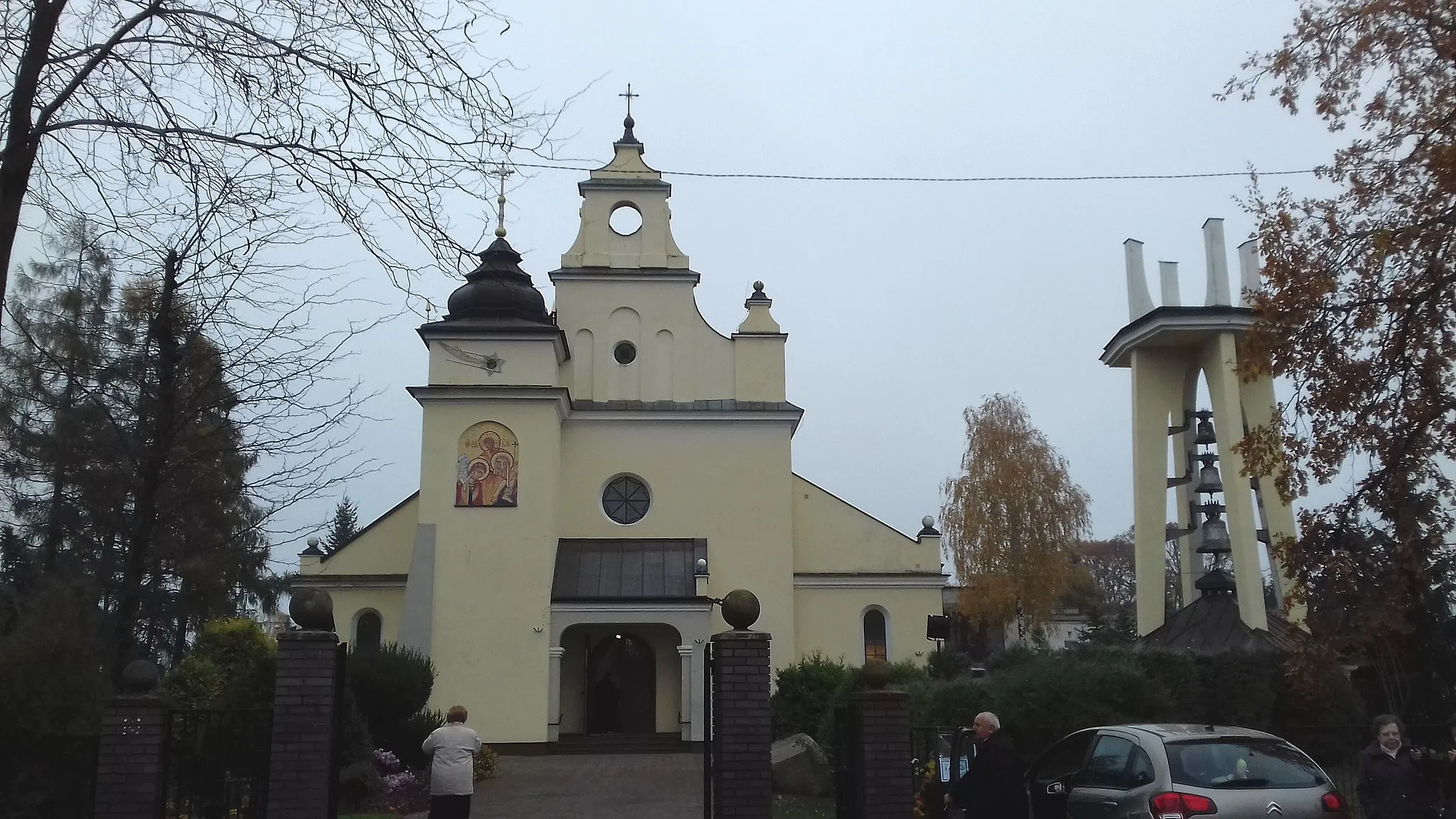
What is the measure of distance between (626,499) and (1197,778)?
19.2 m

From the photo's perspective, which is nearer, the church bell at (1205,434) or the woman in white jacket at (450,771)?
the woman in white jacket at (450,771)

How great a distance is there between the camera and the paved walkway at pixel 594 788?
1553 centimetres

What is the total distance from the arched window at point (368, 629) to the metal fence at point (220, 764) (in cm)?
1467

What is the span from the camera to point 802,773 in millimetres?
17156

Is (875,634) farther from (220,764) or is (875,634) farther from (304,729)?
(304,729)

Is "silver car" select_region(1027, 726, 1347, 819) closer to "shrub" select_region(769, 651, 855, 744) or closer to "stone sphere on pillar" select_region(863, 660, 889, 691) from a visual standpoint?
"stone sphere on pillar" select_region(863, 660, 889, 691)

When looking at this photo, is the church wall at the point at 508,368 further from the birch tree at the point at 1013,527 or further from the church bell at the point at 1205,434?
the birch tree at the point at 1013,527

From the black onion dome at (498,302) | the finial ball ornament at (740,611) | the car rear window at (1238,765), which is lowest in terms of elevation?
the car rear window at (1238,765)

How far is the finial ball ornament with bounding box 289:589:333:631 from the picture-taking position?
31.9 feet

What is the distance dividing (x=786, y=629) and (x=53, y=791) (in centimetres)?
1763

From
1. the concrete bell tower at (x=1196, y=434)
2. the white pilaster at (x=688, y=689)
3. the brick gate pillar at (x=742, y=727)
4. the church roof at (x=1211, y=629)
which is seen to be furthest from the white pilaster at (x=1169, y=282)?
the brick gate pillar at (x=742, y=727)

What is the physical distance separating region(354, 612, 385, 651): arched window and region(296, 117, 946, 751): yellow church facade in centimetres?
5

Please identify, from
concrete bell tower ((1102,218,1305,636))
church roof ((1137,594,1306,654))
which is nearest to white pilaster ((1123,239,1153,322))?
concrete bell tower ((1102,218,1305,636))

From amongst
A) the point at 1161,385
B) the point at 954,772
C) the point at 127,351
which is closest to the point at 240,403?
the point at 127,351
